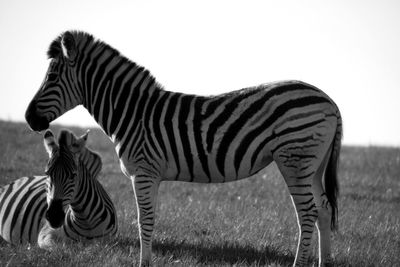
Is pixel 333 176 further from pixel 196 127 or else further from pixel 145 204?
pixel 145 204

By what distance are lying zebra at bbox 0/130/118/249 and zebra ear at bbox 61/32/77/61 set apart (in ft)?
3.46

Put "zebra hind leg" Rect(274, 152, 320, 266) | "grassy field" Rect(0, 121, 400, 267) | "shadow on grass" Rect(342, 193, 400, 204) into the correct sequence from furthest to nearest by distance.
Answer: "shadow on grass" Rect(342, 193, 400, 204) < "grassy field" Rect(0, 121, 400, 267) < "zebra hind leg" Rect(274, 152, 320, 266)

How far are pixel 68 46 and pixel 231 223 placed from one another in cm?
436

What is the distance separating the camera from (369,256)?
776cm

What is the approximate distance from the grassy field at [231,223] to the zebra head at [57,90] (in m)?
1.80

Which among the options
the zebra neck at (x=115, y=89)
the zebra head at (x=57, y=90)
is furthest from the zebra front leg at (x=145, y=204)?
the zebra head at (x=57, y=90)

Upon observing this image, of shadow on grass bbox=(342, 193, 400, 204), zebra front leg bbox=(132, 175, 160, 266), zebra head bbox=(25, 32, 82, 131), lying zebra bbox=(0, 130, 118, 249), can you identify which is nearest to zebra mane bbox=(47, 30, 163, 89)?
zebra head bbox=(25, 32, 82, 131)

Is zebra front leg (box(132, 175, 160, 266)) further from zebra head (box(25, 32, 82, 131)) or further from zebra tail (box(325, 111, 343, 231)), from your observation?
zebra tail (box(325, 111, 343, 231))

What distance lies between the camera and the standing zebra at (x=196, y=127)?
688cm

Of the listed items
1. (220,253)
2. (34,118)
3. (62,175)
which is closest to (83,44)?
(34,118)

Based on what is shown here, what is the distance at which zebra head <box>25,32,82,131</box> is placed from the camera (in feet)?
24.4

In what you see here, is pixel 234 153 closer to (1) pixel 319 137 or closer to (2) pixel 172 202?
(1) pixel 319 137

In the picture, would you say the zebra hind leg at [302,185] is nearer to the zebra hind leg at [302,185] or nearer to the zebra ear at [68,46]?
the zebra hind leg at [302,185]

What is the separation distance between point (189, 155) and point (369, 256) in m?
3.05
